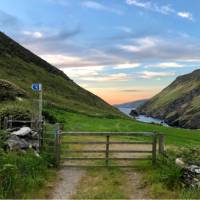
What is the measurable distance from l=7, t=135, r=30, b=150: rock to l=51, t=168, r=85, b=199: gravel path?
2144 mm

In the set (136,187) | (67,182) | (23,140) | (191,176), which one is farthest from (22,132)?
(191,176)

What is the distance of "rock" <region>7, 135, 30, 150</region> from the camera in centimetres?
1920

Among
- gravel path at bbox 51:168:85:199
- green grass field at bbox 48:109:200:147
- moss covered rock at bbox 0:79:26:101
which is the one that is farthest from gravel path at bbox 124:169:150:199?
moss covered rock at bbox 0:79:26:101

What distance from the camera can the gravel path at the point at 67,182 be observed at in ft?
51.9

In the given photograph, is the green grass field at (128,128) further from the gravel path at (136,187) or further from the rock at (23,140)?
the gravel path at (136,187)

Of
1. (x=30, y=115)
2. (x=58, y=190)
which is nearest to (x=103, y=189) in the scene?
(x=58, y=190)

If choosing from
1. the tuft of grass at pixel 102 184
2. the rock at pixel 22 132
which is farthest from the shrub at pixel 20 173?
the rock at pixel 22 132

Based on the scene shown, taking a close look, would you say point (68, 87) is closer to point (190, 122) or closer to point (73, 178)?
point (73, 178)

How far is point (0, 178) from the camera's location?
14.8 meters

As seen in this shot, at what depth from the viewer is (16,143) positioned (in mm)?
19453

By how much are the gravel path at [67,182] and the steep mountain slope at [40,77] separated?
4657 cm

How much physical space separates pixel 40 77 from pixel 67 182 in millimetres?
69729

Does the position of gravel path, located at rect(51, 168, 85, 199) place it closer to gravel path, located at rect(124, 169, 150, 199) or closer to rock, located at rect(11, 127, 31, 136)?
gravel path, located at rect(124, 169, 150, 199)

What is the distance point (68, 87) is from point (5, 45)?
22.6 m
